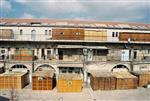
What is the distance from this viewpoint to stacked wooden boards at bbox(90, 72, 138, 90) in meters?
37.4

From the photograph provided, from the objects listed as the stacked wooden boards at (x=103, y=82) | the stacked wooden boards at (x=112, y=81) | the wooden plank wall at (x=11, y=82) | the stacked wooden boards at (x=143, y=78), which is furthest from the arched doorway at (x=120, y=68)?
the wooden plank wall at (x=11, y=82)

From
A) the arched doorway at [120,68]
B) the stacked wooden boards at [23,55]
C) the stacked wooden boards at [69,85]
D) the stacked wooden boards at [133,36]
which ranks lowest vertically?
the stacked wooden boards at [69,85]

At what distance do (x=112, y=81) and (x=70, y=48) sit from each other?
10767 mm

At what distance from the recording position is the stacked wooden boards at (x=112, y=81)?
3741cm

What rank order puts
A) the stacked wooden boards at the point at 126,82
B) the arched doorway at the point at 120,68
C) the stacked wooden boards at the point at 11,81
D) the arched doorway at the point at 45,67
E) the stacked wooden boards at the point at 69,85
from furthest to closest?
the arched doorway at the point at 120,68 → the arched doorway at the point at 45,67 → the stacked wooden boards at the point at 126,82 → the stacked wooden boards at the point at 11,81 → the stacked wooden boards at the point at 69,85

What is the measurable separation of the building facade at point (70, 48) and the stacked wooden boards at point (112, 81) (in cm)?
413

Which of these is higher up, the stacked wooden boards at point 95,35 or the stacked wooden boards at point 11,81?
the stacked wooden boards at point 95,35

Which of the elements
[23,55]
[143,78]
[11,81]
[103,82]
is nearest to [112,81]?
[103,82]

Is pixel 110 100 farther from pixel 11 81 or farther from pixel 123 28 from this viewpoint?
pixel 123 28

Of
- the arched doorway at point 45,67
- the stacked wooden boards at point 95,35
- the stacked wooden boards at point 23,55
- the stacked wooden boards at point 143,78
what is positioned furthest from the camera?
the stacked wooden boards at point 95,35

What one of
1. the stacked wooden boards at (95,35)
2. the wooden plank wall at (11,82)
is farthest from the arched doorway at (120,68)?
the wooden plank wall at (11,82)

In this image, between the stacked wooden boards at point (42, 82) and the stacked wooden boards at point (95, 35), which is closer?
the stacked wooden boards at point (42, 82)

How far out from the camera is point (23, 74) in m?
39.2

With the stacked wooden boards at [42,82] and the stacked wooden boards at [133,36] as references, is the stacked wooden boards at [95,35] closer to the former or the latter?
the stacked wooden boards at [133,36]
